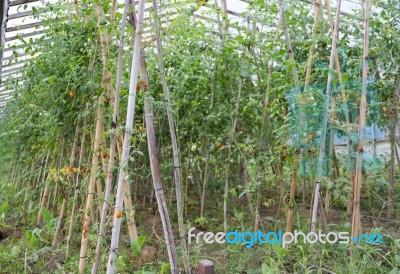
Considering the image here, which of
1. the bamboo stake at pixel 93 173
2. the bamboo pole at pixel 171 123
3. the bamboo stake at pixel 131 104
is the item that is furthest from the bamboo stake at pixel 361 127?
the bamboo stake at pixel 93 173

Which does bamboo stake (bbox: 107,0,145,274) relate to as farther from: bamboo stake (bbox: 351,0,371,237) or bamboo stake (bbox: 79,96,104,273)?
bamboo stake (bbox: 351,0,371,237)

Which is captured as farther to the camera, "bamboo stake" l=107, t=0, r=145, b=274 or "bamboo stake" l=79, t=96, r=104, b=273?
"bamboo stake" l=79, t=96, r=104, b=273

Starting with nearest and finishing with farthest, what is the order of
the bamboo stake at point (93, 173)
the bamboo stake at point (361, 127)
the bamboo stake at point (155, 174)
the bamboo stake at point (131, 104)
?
the bamboo stake at point (131, 104) → the bamboo stake at point (155, 174) → the bamboo stake at point (361, 127) → the bamboo stake at point (93, 173)

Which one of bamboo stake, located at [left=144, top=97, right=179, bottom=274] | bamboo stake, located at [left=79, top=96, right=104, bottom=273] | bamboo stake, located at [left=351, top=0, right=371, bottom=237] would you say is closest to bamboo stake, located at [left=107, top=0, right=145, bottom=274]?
bamboo stake, located at [left=144, top=97, right=179, bottom=274]

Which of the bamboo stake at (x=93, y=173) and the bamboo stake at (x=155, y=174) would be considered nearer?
the bamboo stake at (x=155, y=174)

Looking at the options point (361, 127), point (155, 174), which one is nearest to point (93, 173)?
point (155, 174)

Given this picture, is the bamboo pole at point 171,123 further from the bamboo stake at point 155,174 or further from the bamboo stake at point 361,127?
the bamboo stake at point 361,127

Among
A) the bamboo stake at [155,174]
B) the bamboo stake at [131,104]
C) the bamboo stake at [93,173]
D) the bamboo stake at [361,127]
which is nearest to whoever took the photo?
the bamboo stake at [131,104]

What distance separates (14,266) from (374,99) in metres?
2.52

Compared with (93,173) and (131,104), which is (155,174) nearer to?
(131,104)

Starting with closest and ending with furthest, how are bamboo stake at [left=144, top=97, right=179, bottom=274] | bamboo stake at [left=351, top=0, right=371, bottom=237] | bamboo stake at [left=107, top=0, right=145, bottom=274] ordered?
1. bamboo stake at [left=107, top=0, right=145, bottom=274]
2. bamboo stake at [left=144, top=97, right=179, bottom=274]
3. bamboo stake at [left=351, top=0, right=371, bottom=237]

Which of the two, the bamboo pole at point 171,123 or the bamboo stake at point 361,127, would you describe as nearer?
the bamboo pole at point 171,123

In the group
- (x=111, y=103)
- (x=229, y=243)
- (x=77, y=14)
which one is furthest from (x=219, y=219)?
(x=77, y=14)

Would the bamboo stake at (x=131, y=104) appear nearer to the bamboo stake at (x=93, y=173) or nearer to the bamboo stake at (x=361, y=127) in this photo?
the bamboo stake at (x=93, y=173)
